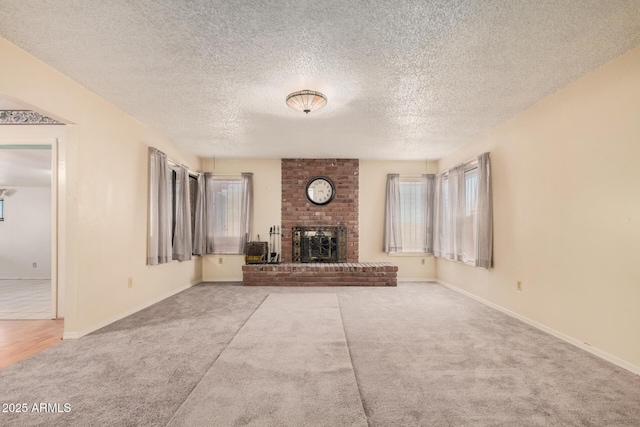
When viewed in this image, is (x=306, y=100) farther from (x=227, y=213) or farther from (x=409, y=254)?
(x=409, y=254)

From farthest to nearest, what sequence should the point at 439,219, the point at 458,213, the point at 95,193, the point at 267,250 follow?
the point at 267,250, the point at 439,219, the point at 458,213, the point at 95,193

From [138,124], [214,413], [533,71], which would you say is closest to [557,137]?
[533,71]

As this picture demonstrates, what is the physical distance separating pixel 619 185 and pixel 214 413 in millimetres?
3433

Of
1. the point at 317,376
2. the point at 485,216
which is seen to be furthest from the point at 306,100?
the point at 485,216

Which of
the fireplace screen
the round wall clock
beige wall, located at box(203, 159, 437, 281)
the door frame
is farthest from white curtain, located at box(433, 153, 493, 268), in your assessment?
the door frame

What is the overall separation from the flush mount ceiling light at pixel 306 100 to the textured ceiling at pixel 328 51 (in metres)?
0.07

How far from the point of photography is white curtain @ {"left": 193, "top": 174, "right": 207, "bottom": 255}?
20.4 feet

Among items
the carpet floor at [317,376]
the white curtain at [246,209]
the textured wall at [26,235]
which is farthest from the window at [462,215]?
the textured wall at [26,235]

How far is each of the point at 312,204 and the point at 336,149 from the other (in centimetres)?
139

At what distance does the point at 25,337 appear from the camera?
122 inches

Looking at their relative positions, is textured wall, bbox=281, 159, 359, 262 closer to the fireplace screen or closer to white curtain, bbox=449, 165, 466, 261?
the fireplace screen

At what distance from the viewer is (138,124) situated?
13.9 feet

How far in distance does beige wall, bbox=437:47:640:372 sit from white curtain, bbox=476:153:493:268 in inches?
5.5

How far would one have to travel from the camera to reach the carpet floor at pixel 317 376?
178 centimetres
